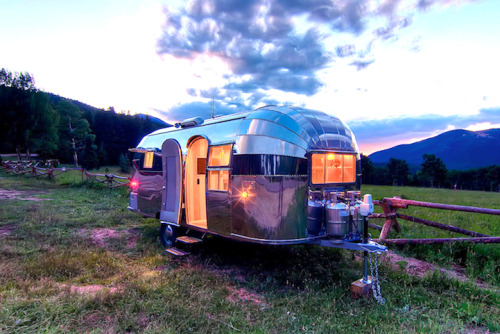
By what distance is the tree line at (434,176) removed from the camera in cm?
7631

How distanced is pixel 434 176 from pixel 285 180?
85805 mm

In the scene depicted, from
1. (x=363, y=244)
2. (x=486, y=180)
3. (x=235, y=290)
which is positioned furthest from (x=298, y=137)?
(x=486, y=180)

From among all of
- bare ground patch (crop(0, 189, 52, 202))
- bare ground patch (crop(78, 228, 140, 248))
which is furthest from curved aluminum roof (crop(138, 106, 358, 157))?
bare ground patch (crop(0, 189, 52, 202))

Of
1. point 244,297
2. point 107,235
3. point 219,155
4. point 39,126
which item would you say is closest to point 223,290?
point 244,297

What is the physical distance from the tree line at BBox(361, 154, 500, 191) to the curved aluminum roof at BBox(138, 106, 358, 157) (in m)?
69.1

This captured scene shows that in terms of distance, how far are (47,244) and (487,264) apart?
33.3 ft

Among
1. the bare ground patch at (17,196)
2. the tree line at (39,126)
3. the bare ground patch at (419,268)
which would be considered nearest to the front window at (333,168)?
the bare ground patch at (419,268)

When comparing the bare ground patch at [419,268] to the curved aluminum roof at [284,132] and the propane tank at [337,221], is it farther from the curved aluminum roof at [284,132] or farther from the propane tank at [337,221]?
the curved aluminum roof at [284,132]

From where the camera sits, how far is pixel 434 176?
76562 mm

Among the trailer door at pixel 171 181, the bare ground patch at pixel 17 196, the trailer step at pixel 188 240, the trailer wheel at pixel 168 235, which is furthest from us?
the bare ground patch at pixel 17 196

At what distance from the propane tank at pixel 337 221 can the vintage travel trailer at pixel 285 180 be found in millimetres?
16

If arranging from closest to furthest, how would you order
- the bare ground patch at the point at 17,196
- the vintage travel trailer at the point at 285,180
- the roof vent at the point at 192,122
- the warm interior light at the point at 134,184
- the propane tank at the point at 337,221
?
the propane tank at the point at 337,221, the vintage travel trailer at the point at 285,180, the roof vent at the point at 192,122, the warm interior light at the point at 134,184, the bare ground patch at the point at 17,196

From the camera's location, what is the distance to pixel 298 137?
5.37 metres

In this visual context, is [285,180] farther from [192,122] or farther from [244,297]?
[192,122]
